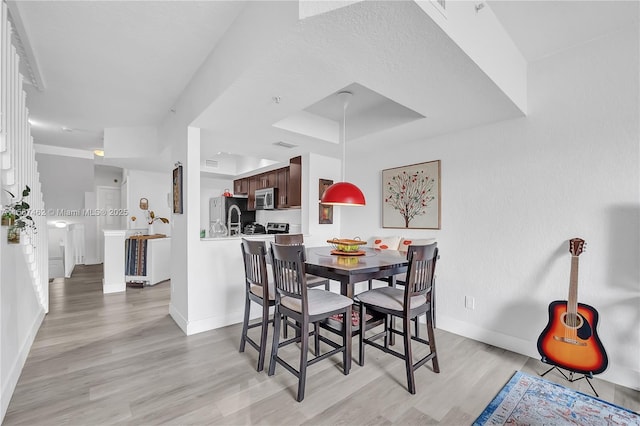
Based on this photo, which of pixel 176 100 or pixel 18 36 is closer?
pixel 18 36

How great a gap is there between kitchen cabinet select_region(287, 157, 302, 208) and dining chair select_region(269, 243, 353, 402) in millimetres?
2318

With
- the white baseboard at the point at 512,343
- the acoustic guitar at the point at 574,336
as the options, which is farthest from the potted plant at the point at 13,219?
the acoustic guitar at the point at 574,336

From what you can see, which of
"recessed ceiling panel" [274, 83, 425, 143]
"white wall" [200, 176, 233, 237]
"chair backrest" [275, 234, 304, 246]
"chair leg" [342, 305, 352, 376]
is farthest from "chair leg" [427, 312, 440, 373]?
"white wall" [200, 176, 233, 237]

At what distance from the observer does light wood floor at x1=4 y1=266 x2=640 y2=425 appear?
1699mm

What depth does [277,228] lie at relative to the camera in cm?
540

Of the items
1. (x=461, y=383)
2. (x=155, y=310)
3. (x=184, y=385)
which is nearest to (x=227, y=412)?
(x=184, y=385)

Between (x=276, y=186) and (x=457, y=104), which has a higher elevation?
(x=457, y=104)

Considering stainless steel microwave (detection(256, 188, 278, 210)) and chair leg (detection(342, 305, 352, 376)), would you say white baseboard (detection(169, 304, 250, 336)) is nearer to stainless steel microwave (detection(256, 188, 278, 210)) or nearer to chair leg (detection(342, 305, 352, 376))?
chair leg (detection(342, 305, 352, 376))

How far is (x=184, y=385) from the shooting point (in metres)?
2.00

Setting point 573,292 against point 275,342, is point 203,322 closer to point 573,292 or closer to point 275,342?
point 275,342

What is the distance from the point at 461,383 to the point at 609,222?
1602 mm

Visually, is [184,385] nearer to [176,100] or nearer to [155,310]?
[155,310]

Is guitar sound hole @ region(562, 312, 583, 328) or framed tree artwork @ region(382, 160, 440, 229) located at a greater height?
framed tree artwork @ region(382, 160, 440, 229)

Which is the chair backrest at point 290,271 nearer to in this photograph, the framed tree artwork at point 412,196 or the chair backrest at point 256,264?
the chair backrest at point 256,264
